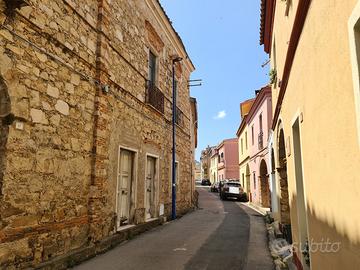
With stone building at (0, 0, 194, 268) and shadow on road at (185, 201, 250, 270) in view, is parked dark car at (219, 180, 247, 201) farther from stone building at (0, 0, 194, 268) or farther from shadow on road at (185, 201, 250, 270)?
stone building at (0, 0, 194, 268)

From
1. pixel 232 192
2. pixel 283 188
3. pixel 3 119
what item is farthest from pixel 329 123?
pixel 232 192

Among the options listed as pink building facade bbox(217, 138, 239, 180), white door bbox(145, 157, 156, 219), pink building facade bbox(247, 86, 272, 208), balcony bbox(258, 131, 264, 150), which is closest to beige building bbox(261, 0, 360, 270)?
white door bbox(145, 157, 156, 219)

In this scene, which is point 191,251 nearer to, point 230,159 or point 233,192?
point 233,192

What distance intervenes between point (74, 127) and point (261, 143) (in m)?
12.5

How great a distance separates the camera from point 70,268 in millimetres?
5023

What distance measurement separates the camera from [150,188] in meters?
9.57

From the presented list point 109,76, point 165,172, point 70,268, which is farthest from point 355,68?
point 165,172

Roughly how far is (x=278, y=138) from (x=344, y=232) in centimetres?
526

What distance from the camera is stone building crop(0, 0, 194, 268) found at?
4.23 metres

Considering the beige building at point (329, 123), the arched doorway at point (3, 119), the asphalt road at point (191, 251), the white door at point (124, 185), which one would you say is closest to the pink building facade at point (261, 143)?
the asphalt road at point (191, 251)

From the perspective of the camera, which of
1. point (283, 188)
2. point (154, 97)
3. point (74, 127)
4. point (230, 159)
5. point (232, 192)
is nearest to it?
point (74, 127)

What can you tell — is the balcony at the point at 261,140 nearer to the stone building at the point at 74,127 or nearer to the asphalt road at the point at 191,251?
the asphalt road at the point at 191,251

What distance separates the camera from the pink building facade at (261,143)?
49.4 feet

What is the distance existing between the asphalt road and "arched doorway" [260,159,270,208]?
23.5 feet
